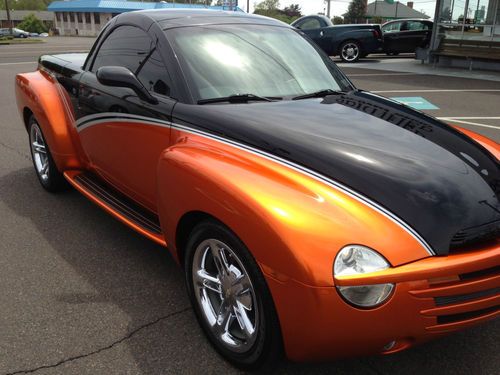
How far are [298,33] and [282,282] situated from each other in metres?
2.52

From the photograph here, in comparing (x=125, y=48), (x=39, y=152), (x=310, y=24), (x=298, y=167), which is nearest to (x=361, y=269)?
(x=298, y=167)

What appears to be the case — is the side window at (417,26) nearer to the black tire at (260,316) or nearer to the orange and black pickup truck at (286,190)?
the orange and black pickup truck at (286,190)

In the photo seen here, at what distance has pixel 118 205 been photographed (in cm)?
346

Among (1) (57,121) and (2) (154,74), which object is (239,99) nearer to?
(2) (154,74)

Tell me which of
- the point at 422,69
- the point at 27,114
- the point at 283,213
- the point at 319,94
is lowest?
the point at 422,69

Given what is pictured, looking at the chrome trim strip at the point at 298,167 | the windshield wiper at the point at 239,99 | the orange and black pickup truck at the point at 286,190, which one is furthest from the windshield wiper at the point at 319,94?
the chrome trim strip at the point at 298,167

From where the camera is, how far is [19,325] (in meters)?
2.76

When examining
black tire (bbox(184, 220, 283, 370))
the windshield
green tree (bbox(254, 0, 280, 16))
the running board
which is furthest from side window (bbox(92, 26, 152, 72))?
green tree (bbox(254, 0, 280, 16))

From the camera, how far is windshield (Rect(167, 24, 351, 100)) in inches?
119

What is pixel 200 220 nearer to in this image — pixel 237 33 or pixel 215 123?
pixel 215 123

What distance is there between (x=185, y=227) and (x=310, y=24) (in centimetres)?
1682

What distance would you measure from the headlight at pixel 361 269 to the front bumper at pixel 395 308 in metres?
0.02

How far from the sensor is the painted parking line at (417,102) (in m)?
9.45

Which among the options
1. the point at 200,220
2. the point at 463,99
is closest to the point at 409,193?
the point at 200,220
